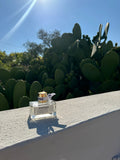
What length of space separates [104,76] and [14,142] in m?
1.61

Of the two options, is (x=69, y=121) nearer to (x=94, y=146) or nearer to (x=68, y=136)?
(x=68, y=136)

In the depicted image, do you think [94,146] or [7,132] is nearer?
[7,132]

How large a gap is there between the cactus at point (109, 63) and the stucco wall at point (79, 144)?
1.20 m

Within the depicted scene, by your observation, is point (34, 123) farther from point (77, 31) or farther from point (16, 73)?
point (77, 31)

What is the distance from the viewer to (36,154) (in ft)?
1.33

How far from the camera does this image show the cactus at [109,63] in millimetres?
1670

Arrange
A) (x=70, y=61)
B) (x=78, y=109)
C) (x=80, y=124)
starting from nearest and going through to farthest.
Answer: (x=80, y=124) → (x=78, y=109) → (x=70, y=61)

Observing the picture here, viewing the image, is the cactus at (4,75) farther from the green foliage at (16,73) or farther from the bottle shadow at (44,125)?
the bottle shadow at (44,125)

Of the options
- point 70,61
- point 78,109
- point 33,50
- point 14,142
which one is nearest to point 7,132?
point 14,142

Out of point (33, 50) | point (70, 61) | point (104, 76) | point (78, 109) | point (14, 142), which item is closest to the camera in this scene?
point (14, 142)

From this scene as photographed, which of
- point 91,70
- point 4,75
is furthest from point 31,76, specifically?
point 91,70

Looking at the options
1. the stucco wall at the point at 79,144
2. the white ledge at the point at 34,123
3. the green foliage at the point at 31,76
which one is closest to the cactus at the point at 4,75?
the green foliage at the point at 31,76

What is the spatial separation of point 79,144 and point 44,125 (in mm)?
152

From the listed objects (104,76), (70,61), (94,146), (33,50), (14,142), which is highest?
(33,50)
